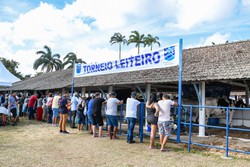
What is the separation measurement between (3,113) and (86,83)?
17.0 ft

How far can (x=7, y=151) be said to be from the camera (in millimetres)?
6781

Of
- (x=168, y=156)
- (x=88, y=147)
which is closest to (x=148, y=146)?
(x=168, y=156)

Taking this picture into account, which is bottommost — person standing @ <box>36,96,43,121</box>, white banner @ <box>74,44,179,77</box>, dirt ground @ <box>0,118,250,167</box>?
dirt ground @ <box>0,118,250,167</box>

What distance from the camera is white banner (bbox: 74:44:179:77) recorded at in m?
8.05

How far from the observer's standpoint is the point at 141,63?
928 cm

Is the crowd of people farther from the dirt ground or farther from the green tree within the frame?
the green tree

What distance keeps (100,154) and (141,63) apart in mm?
3963

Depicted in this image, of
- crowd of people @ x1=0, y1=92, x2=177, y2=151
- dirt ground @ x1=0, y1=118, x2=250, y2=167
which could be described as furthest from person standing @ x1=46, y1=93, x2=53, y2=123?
dirt ground @ x1=0, y1=118, x2=250, y2=167

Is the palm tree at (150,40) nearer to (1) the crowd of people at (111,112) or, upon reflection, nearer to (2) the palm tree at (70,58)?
(2) the palm tree at (70,58)

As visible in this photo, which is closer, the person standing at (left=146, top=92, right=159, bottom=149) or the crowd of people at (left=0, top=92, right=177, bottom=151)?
the crowd of people at (left=0, top=92, right=177, bottom=151)

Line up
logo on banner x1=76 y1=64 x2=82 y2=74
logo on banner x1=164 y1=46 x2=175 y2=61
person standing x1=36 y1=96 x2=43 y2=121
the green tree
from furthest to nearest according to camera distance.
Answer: the green tree → person standing x1=36 y1=96 x2=43 y2=121 → logo on banner x1=76 y1=64 x2=82 y2=74 → logo on banner x1=164 y1=46 x2=175 y2=61

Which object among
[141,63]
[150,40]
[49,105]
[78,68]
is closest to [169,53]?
[141,63]

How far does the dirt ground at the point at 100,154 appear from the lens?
5754mm

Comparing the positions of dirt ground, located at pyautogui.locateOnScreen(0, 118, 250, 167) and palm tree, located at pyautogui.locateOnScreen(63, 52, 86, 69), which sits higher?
palm tree, located at pyautogui.locateOnScreen(63, 52, 86, 69)
